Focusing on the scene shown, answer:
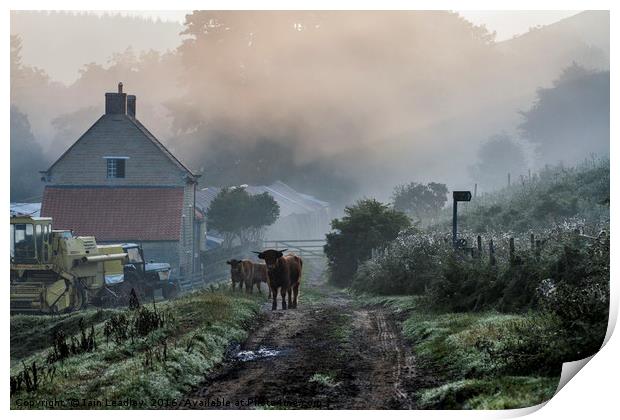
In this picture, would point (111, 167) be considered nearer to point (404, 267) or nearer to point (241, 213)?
point (241, 213)

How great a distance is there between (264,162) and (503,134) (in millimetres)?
6732

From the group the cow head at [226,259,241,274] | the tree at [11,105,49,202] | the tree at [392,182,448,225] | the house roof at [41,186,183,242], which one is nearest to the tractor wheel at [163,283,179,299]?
the house roof at [41,186,183,242]

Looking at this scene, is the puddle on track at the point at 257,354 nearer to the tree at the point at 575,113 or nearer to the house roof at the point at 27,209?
the house roof at the point at 27,209

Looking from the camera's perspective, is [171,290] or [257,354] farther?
[171,290]

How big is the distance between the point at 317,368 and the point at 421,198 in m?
9.74

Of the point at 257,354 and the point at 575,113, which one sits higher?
the point at 575,113

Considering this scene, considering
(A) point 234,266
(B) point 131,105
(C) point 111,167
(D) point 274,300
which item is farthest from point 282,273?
(B) point 131,105

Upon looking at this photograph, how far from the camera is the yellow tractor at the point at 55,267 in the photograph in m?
23.4

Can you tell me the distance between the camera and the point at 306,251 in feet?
88.6

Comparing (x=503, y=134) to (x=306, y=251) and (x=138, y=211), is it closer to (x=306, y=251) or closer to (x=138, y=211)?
(x=306, y=251)

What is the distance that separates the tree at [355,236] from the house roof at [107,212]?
21.5 feet

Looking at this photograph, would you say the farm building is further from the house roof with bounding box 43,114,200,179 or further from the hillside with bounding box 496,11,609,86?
the hillside with bounding box 496,11,609,86

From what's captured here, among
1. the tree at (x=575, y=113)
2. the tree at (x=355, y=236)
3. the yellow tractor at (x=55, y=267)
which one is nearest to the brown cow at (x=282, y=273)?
the tree at (x=355, y=236)

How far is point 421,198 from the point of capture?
2612 cm
